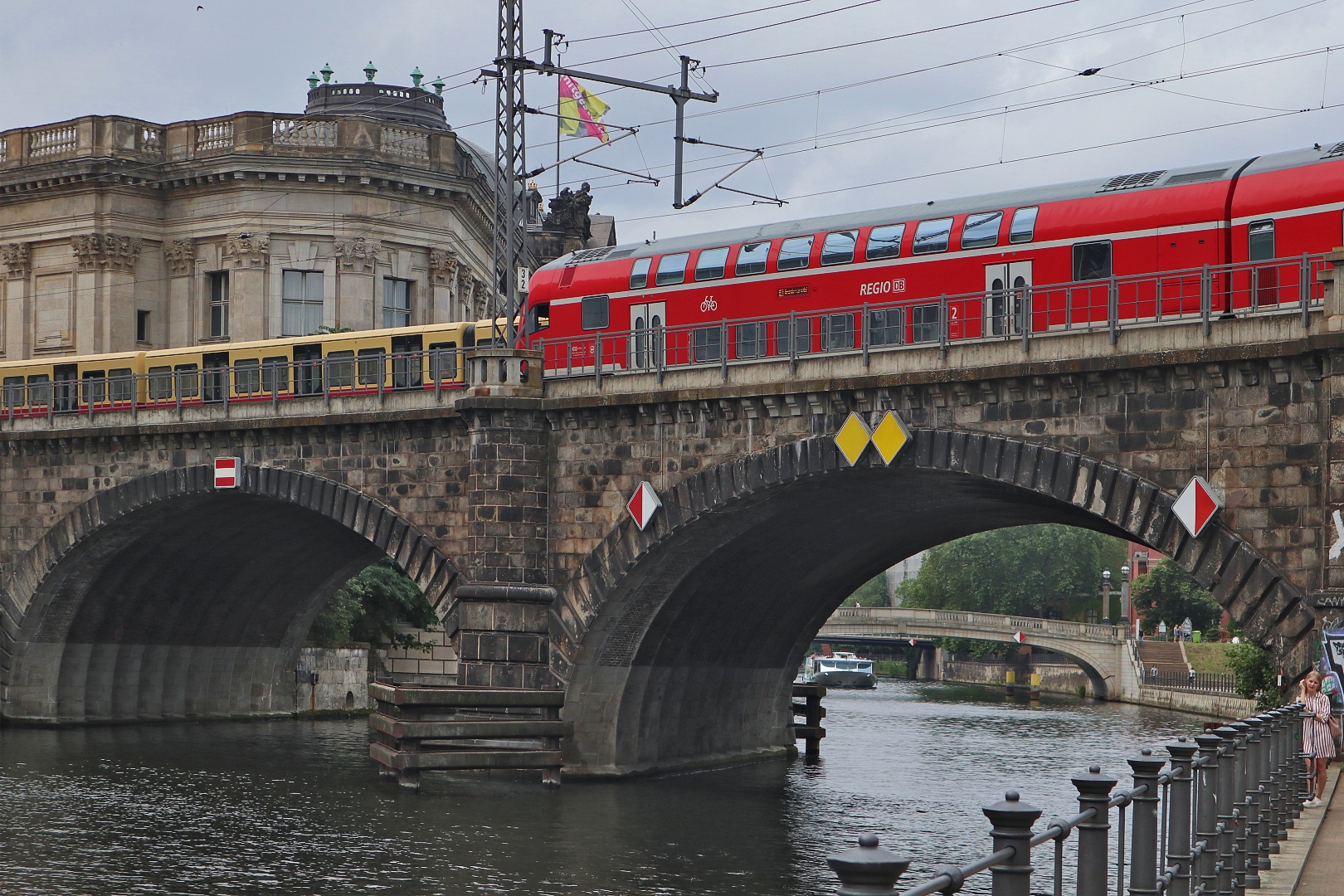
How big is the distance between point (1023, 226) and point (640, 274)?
9.01m

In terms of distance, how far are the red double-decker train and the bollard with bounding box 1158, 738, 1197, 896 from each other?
1457cm

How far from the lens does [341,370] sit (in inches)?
1574

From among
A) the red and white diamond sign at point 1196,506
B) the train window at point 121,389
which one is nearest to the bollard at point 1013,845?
the red and white diamond sign at point 1196,506

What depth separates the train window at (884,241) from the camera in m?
31.1

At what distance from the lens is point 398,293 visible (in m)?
62.0

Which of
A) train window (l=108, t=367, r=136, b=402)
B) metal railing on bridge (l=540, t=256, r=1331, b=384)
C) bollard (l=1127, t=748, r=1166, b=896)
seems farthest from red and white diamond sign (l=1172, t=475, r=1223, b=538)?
train window (l=108, t=367, r=136, b=402)

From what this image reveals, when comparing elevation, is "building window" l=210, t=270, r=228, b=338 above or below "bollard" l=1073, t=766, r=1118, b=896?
above

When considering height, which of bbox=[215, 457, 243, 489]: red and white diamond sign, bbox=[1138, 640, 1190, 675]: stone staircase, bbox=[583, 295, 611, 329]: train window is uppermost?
bbox=[583, 295, 611, 329]: train window

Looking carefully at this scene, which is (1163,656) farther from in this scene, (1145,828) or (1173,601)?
(1145,828)

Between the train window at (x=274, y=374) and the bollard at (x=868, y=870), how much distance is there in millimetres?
34103

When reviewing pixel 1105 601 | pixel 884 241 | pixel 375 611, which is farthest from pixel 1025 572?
pixel 884 241

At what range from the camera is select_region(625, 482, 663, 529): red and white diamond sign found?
3203 centimetres

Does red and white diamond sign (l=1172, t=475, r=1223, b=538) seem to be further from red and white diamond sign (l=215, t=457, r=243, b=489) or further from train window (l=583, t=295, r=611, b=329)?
red and white diamond sign (l=215, t=457, r=243, b=489)

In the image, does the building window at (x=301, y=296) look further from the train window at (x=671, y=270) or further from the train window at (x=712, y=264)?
the train window at (x=712, y=264)
